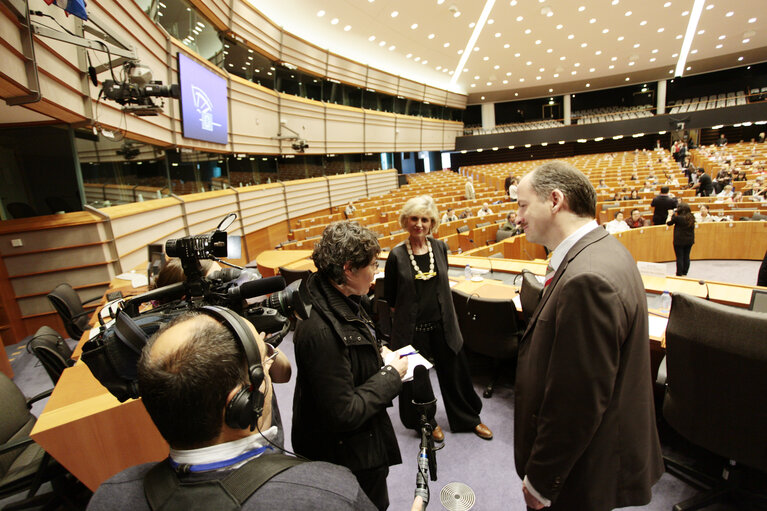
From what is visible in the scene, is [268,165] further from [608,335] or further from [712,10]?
[712,10]

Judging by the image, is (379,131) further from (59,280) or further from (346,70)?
(59,280)

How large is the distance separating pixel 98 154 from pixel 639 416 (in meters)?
6.11

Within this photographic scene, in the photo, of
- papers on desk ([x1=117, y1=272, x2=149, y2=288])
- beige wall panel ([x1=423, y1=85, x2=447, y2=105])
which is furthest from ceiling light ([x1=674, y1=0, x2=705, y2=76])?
papers on desk ([x1=117, y1=272, x2=149, y2=288])

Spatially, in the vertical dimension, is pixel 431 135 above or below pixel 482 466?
above

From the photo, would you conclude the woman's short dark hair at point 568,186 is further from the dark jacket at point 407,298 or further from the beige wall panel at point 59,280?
the beige wall panel at point 59,280

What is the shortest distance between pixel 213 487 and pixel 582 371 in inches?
36.0

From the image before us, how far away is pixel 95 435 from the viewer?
1367mm

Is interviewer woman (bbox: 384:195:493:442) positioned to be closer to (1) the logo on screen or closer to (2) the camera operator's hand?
(2) the camera operator's hand

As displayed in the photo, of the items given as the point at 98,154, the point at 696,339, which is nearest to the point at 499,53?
the point at 98,154

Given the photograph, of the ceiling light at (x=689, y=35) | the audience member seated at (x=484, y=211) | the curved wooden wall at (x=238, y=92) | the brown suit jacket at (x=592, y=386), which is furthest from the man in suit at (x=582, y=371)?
the ceiling light at (x=689, y=35)

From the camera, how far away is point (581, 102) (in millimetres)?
24922

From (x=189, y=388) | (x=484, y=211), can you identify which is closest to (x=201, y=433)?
(x=189, y=388)

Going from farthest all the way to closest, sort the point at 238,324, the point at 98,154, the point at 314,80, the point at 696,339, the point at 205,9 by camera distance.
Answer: the point at 314,80
the point at 205,9
the point at 98,154
the point at 696,339
the point at 238,324

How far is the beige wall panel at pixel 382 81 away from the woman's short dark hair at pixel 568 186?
15.6 metres
